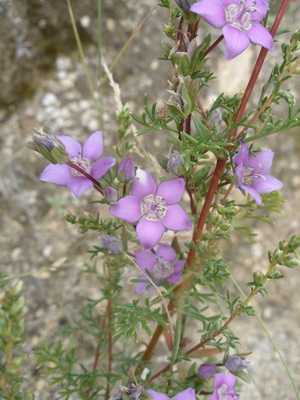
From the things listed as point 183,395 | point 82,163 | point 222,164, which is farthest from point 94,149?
point 183,395

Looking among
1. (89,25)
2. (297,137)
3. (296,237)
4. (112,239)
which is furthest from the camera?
(297,137)

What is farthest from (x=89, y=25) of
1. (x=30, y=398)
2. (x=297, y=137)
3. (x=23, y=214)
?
(x=30, y=398)

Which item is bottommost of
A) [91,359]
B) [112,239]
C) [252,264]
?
[91,359]

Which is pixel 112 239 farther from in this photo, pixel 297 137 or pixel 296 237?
pixel 297 137

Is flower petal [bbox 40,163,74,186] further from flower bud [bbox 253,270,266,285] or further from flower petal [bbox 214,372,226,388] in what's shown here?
flower petal [bbox 214,372,226,388]

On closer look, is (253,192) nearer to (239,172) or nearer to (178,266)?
(239,172)

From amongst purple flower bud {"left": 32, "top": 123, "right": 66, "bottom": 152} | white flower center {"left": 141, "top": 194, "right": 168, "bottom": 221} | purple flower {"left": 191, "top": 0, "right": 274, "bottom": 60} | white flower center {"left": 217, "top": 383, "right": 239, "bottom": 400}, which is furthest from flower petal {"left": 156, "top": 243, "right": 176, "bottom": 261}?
purple flower {"left": 191, "top": 0, "right": 274, "bottom": 60}

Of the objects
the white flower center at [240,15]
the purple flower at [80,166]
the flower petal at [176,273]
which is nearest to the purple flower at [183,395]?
the flower petal at [176,273]
